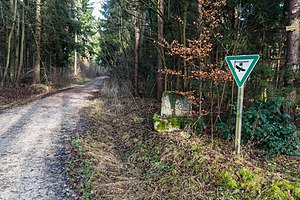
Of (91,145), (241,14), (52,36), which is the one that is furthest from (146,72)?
(52,36)

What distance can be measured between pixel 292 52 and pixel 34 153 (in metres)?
6.04

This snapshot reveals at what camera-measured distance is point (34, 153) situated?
4.52 metres

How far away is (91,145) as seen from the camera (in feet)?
16.5

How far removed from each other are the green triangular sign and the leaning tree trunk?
175 centimetres

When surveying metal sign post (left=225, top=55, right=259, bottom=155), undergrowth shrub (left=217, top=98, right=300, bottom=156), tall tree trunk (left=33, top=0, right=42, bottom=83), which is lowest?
undergrowth shrub (left=217, top=98, right=300, bottom=156)

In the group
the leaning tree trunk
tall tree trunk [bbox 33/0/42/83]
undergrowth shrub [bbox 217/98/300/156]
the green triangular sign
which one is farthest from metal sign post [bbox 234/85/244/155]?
tall tree trunk [bbox 33/0/42/83]

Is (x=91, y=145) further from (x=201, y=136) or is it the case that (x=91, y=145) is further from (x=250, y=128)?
(x=250, y=128)

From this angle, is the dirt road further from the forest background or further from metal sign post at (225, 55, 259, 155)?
the forest background

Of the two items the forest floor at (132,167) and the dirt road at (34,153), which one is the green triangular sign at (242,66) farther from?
the dirt road at (34,153)

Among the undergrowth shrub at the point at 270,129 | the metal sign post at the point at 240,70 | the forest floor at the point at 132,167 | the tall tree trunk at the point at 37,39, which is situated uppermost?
the tall tree trunk at the point at 37,39

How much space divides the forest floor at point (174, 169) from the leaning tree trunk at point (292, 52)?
1473 mm

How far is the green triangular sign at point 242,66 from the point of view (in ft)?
11.5

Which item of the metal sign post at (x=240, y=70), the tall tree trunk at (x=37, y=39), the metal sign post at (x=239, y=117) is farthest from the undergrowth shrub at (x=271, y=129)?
the tall tree trunk at (x=37, y=39)

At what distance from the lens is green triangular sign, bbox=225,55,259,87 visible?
3.51m
